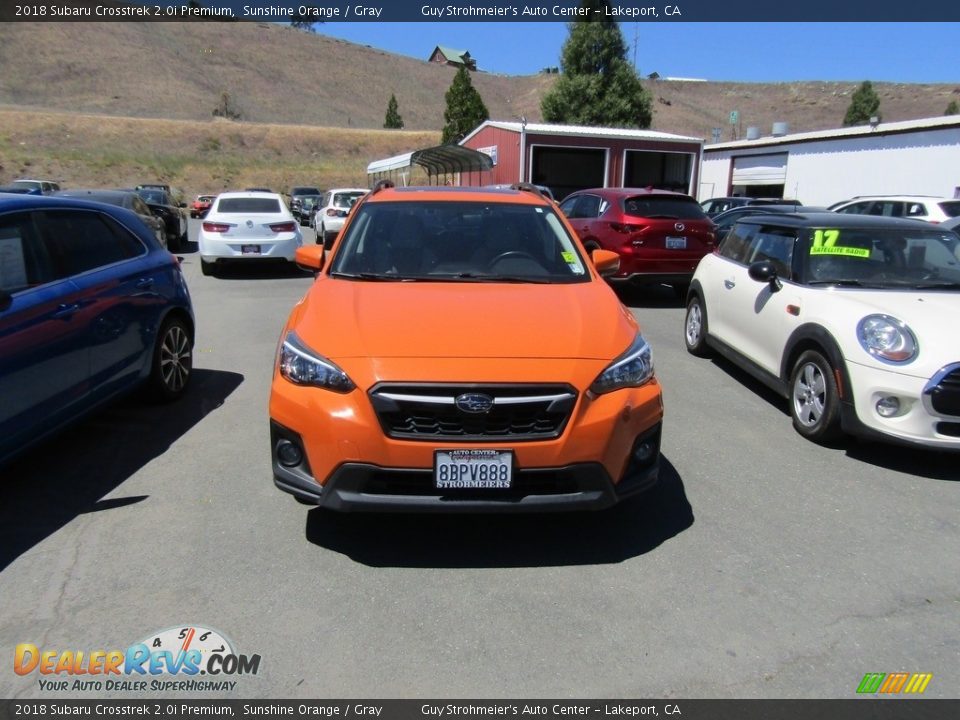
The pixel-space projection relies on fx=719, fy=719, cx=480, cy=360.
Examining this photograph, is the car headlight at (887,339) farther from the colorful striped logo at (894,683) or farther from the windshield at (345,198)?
the windshield at (345,198)

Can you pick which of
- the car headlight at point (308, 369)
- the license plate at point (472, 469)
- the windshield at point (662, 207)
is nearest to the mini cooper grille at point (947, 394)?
the license plate at point (472, 469)

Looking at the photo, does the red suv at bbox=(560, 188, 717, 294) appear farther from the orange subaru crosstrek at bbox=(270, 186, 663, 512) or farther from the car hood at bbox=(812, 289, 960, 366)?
the orange subaru crosstrek at bbox=(270, 186, 663, 512)

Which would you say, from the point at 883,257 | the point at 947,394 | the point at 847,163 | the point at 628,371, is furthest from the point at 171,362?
the point at 847,163

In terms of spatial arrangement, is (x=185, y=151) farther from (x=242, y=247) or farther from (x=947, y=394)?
(x=947, y=394)

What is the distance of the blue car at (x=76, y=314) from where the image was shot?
3967 millimetres

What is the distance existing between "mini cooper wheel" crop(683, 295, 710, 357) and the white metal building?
55.8 ft

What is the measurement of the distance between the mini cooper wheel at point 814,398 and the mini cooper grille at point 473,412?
262 cm

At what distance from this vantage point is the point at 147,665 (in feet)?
9.09

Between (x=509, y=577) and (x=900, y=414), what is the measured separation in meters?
2.87

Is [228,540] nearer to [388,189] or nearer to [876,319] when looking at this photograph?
[388,189]

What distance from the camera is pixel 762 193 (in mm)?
32406

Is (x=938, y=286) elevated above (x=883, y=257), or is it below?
below

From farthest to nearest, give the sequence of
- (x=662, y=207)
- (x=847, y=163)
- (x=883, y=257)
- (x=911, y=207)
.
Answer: (x=847, y=163) < (x=911, y=207) < (x=662, y=207) < (x=883, y=257)
